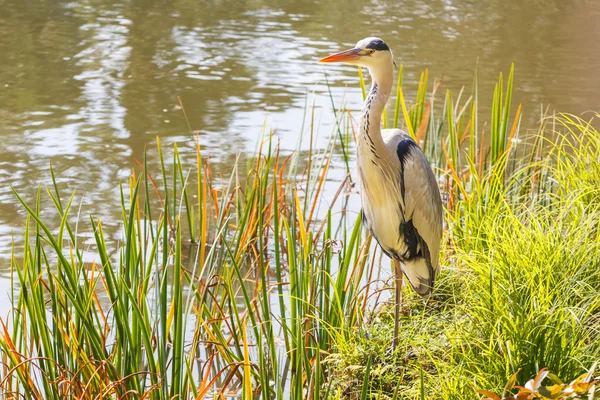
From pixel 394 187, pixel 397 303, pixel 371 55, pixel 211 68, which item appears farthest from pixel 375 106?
pixel 211 68

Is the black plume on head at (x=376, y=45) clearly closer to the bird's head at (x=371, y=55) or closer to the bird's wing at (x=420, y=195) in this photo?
the bird's head at (x=371, y=55)

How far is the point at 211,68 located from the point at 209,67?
3cm

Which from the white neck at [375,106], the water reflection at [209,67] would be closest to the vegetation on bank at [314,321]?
the white neck at [375,106]

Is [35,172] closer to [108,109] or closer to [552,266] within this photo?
[108,109]

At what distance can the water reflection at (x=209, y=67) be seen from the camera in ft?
17.6

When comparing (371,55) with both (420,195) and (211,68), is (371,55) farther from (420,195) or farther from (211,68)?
(211,68)

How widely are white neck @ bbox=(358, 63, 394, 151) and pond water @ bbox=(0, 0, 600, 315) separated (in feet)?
4.90

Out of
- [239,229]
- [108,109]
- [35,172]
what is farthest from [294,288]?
[108,109]

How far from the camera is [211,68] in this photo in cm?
732

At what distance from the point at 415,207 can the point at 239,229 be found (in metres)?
0.69

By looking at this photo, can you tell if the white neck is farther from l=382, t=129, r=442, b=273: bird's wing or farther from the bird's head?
l=382, t=129, r=442, b=273: bird's wing

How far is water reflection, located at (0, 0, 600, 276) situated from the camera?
17.6 ft

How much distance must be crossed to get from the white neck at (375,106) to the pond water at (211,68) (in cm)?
149

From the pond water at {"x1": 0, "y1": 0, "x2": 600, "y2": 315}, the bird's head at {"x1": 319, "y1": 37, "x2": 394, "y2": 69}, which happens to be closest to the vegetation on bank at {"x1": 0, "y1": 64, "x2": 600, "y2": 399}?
the bird's head at {"x1": 319, "y1": 37, "x2": 394, "y2": 69}
